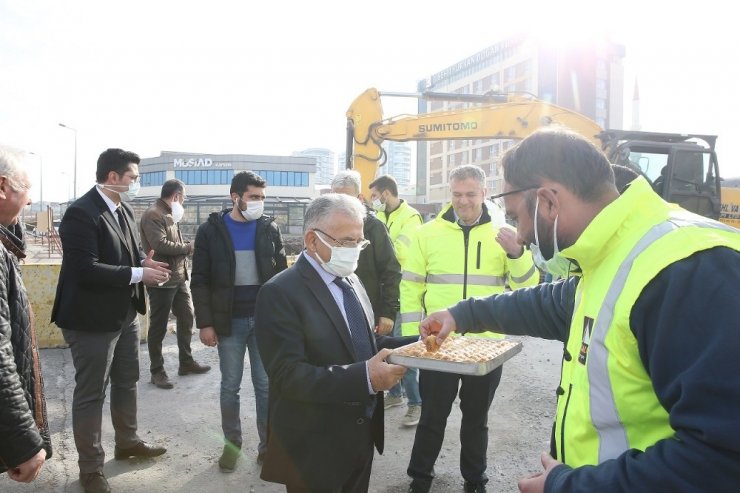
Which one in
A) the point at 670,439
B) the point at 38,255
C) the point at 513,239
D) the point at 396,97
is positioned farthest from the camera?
the point at 38,255

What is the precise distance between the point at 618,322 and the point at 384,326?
3395 millimetres

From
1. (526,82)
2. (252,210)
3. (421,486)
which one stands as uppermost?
(526,82)

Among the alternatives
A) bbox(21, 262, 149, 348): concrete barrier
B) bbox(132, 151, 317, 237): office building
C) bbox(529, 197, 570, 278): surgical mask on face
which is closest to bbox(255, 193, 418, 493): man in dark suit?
bbox(529, 197, 570, 278): surgical mask on face

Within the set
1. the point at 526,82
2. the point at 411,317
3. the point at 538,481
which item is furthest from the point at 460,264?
the point at 526,82

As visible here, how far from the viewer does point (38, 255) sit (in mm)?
22328

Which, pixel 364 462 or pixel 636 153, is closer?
pixel 364 462

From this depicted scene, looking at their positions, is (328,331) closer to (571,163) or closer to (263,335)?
(263,335)

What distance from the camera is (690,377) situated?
110 centimetres

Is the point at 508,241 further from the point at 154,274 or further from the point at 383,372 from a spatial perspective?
the point at 154,274

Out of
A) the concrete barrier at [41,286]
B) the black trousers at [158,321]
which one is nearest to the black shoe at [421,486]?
the black trousers at [158,321]

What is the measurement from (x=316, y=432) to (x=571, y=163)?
156 cm

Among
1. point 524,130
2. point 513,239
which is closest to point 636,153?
point 524,130

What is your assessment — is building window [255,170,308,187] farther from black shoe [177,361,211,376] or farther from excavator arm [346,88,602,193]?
black shoe [177,361,211,376]

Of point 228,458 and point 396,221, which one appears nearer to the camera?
point 228,458
